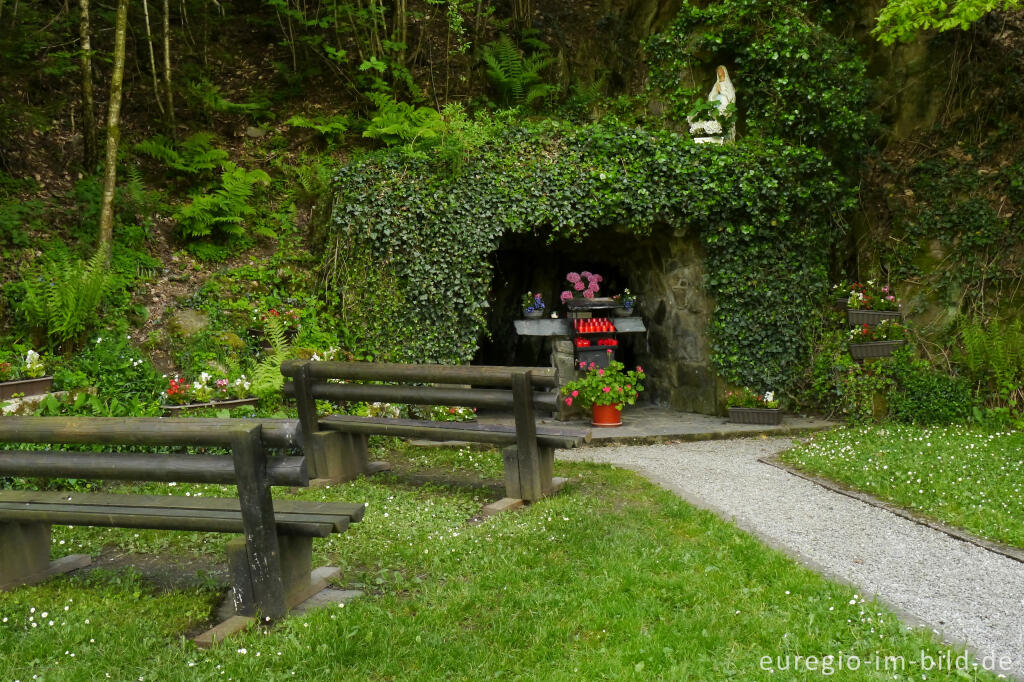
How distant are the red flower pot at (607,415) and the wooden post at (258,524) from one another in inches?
241

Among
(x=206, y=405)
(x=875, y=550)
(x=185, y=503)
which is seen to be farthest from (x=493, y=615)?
(x=206, y=405)

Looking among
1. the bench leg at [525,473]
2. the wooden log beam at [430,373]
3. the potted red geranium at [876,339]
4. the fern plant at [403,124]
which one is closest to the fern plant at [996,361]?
the potted red geranium at [876,339]

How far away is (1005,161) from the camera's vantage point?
9.96 meters

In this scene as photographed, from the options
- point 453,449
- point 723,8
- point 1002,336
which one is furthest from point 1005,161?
point 453,449

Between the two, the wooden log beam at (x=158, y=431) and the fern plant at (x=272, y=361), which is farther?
the fern plant at (x=272, y=361)

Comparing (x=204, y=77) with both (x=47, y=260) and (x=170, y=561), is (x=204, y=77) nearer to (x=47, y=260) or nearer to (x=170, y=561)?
(x=47, y=260)

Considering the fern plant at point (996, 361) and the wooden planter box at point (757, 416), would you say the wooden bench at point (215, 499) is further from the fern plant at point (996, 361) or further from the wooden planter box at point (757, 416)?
the fern plant at point (996, 361)

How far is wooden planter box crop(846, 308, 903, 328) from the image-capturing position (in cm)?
935

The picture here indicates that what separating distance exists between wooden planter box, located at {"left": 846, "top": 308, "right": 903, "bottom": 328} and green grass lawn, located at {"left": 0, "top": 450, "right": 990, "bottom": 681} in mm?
5659

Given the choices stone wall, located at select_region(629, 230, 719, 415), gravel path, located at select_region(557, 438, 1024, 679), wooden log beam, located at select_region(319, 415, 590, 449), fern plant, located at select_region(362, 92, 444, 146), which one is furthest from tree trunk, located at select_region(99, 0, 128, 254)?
stone wall, located at select_region(629, 230, 719, 415)

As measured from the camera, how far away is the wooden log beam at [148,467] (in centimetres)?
330

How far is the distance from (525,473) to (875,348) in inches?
228

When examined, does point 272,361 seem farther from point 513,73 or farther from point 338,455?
point 513,73

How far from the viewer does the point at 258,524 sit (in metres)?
3.30
